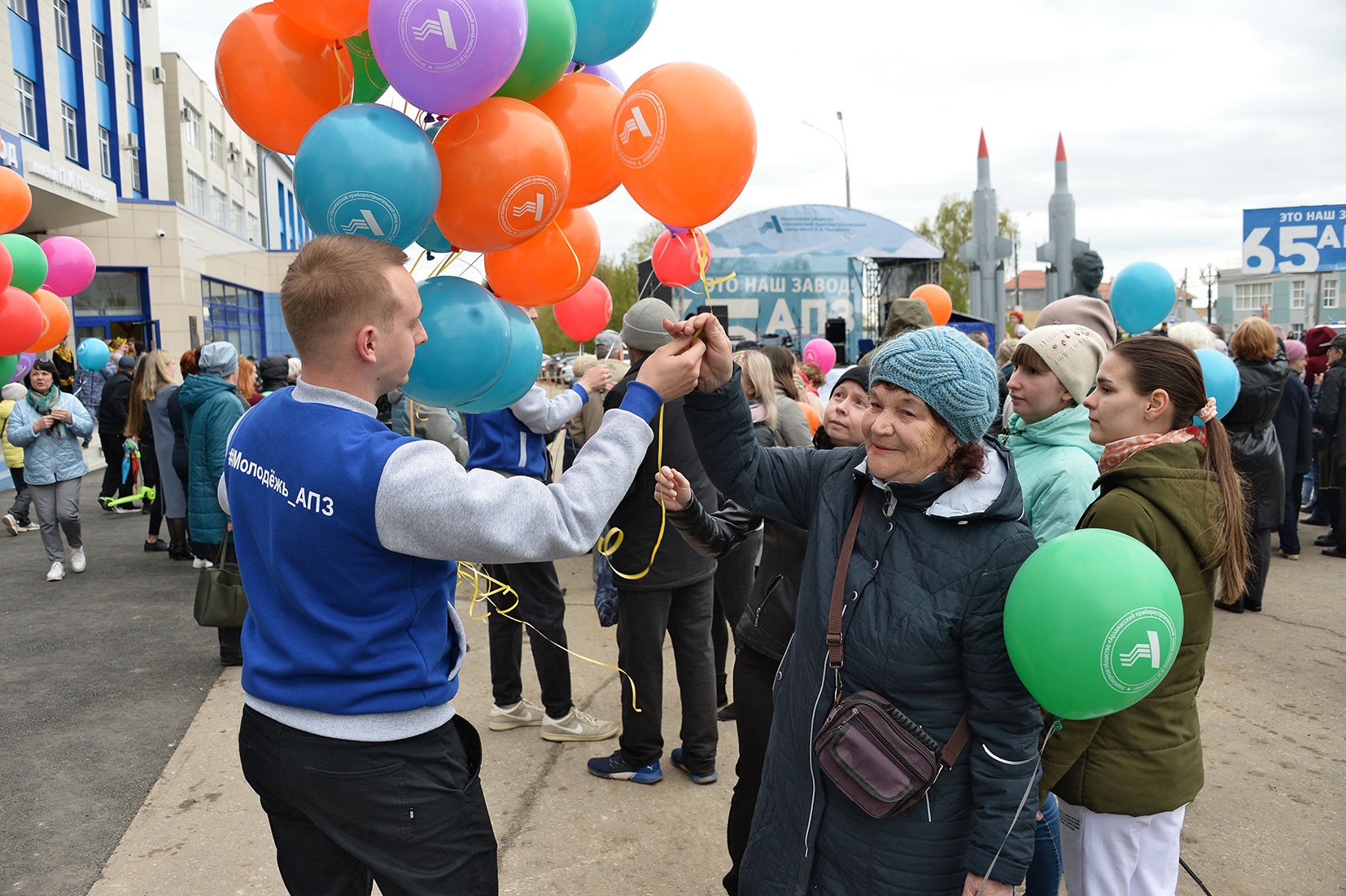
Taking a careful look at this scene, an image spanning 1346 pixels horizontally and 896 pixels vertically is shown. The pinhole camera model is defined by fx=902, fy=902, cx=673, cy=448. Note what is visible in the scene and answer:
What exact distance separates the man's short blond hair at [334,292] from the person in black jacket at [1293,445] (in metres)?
8.23

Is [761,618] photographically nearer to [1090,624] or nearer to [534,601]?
[1090,624]

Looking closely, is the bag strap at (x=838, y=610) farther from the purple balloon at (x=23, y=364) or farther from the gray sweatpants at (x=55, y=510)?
the gray sweatpants at (x=55, y=510)

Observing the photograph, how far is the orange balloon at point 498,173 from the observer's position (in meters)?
2.14

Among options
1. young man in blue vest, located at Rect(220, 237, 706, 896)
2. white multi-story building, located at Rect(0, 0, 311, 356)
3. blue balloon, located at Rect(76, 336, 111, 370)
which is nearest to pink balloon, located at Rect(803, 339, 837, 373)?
young man in blue vest, located at Rect(220, 237, 706, 896)

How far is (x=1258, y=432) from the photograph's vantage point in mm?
6848

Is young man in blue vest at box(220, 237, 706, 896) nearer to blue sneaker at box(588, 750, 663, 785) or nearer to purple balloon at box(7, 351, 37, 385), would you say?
blue sneaker at box(588, 750, 663, 785)

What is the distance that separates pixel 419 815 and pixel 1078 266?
19.8 ft

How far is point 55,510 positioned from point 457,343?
7557 millimetres

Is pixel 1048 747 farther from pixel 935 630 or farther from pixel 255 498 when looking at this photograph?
pixel 255 498

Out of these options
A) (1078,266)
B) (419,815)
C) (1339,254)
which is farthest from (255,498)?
(1339,254)

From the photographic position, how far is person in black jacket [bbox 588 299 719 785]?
4.06 metres

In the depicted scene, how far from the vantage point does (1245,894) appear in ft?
10.6

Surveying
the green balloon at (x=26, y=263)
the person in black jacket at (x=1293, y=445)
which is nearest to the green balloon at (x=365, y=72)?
the green balloon at (x=26, y=263)

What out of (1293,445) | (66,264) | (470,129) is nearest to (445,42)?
(470,129)
